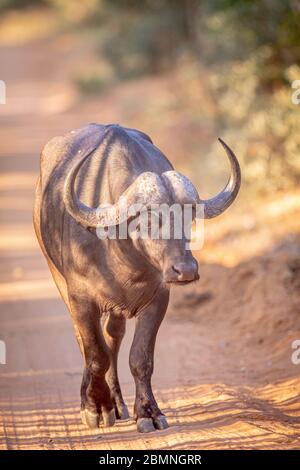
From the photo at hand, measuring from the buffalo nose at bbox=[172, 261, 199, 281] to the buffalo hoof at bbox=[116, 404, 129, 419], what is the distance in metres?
1.71

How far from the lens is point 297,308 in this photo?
9453 millimetres

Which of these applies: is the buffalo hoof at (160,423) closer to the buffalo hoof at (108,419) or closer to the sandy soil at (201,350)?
the sandy soil at (201,350)

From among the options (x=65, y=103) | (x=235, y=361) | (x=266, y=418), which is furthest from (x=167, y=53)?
(x=266, y=418)

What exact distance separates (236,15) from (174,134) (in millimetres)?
2723

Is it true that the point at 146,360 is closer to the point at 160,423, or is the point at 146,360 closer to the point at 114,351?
the point at 160,423

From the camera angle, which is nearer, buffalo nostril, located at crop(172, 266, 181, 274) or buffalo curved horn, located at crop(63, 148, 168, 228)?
buffalo nostril, located at crop(172, 266, 181, 274)

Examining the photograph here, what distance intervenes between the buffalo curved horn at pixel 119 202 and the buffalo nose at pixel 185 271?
46cm

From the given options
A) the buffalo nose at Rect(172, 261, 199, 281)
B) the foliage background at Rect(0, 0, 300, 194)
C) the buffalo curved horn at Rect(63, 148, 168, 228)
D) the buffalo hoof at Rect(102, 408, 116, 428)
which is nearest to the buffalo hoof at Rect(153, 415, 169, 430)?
the buffalo hoof at Rect(102, 408, 116, 428)

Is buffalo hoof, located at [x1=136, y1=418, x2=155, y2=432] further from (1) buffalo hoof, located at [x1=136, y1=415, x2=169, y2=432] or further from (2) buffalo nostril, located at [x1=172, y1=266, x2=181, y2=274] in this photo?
(2) buffalo nostril, located at [x1=172, y1=266, x2=181, y2=274]

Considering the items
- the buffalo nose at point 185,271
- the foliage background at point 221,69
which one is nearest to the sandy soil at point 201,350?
the buffalo nose at point 185,271

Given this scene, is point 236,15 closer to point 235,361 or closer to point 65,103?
point 235,361

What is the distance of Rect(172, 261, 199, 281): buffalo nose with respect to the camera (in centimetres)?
595

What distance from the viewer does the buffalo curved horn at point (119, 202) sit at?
20.1 feet

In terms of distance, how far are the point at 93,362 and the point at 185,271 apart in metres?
1.30
